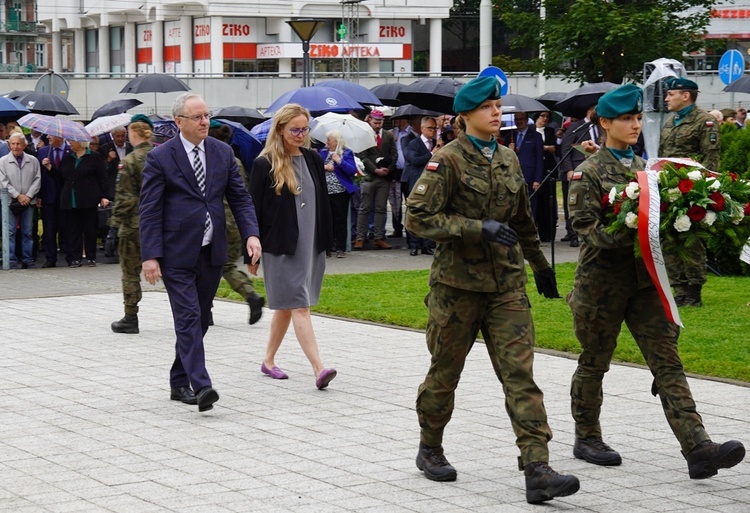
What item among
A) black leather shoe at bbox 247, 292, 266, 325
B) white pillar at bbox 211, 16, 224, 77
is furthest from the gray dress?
white pillar at bbox 211, 16, 224, 77

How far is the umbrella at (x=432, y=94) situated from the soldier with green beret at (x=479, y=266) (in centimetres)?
1425

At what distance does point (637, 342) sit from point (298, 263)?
311 centimetres

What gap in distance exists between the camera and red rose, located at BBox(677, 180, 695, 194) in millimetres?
6406

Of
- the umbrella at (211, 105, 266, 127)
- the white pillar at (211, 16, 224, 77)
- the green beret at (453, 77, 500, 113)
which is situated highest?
the white pillar at (211, 16, 224, 77)

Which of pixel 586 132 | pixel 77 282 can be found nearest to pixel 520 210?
pixel 77 282

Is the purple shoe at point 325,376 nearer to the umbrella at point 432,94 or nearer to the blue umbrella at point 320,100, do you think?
the blue umbrella at point 320,100

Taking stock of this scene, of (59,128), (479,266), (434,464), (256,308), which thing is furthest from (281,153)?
(59,128)

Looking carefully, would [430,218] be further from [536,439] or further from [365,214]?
[365,214]

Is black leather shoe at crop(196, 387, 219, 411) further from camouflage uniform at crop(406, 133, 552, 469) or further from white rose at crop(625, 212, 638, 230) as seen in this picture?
white rose at crop(625, 212, 638, 230)

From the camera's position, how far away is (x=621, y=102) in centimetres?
679

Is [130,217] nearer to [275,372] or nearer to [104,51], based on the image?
[275,372]

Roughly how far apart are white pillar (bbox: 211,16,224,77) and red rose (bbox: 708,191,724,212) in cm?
6429

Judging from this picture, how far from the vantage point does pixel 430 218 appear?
6352 millimetres

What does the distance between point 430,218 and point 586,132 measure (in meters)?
12.7
